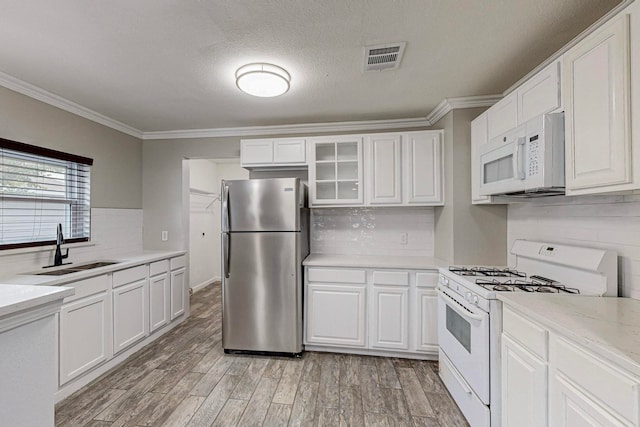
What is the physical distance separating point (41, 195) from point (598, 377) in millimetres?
3772

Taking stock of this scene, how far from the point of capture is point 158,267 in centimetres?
307

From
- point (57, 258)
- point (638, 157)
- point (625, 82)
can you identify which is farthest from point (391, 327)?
point (57, 258)

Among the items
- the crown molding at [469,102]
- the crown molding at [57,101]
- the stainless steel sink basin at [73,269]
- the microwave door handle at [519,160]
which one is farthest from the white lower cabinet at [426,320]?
the crown molding at [57,101]

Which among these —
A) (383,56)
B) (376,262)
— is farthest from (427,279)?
(383,56)

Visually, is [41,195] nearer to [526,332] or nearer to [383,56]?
[383,56]

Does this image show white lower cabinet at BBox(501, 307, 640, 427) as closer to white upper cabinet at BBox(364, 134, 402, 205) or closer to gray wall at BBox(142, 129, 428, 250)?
white upper cabinet at BBox(364, 134, 402, 205)

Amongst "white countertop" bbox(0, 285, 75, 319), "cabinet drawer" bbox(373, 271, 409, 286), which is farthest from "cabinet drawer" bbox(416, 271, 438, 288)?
"white countertop" bbox(0, 285, 75, 319)

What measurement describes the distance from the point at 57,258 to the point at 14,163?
32.8 inches

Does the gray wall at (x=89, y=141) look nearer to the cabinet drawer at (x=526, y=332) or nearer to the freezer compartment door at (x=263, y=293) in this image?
the freezer compartment door at (x=263, y=293)

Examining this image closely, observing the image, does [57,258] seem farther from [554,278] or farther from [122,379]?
[554,278]

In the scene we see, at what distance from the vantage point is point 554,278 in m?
1.83

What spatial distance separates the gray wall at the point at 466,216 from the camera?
255 centimetres

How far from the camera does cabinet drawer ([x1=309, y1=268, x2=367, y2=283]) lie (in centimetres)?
269

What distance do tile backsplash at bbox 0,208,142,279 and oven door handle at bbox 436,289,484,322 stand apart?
3.35m
